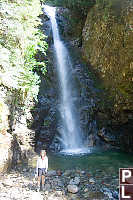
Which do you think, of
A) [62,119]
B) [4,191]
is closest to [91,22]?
[62,119]

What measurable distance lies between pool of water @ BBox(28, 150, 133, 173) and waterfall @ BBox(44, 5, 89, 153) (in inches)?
44.6

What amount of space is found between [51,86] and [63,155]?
16.8 ft

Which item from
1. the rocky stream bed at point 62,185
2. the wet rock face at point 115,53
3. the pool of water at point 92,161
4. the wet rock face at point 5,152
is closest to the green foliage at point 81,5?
the wet rock face at point 115,53

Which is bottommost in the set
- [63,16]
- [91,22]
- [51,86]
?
[51,86]

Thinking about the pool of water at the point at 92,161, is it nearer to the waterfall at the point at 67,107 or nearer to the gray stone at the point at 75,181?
the waterfall at the point at 67,107

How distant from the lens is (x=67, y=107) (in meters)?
13.6

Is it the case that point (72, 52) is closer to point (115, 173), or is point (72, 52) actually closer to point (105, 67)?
point (105, 67)

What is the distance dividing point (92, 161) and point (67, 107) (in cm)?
476

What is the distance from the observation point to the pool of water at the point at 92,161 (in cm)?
877

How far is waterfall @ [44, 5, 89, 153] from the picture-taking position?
1213cm

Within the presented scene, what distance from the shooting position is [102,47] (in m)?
13.2

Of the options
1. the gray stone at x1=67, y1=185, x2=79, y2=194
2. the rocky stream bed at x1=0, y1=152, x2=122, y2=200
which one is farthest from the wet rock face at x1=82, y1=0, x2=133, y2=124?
the gray stone at x1=67, y1=185, x2=79, y2=194

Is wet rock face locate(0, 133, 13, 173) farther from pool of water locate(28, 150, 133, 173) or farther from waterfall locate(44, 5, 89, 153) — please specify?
waterfall locate(44, 5, 89, 153)

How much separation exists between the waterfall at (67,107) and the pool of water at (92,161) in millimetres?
1132
